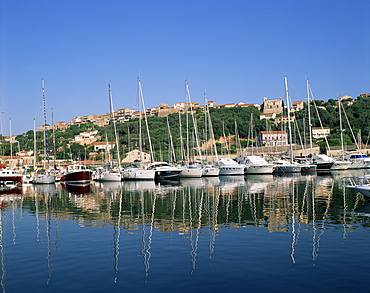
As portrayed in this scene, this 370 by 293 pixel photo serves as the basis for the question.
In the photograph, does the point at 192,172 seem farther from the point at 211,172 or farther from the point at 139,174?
the point at 139,174

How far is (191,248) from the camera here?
13.5 m

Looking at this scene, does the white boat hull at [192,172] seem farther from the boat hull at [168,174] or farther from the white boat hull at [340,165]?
the white boat hull at [340,165]

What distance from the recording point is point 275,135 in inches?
4737

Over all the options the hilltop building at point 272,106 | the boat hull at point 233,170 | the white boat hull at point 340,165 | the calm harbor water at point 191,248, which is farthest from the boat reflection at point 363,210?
the hilltop building at point 272,106

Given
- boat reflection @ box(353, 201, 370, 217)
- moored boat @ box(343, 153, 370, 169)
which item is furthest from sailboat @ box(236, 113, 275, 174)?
boat reflection @ box(353, 201, 370, 217)

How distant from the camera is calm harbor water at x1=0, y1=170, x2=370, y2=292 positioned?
1016cm

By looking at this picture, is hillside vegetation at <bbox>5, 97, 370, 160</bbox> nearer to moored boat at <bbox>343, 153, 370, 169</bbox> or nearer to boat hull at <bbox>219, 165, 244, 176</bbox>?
boat hull at <bbox>219, 165, 244, 176</bbox>

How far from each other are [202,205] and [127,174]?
26.5 metres

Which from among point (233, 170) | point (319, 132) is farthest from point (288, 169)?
point (319, 132)

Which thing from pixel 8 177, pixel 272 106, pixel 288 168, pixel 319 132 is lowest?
pixel 288 168

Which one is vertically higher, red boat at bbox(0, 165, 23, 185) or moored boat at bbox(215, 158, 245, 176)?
red boat at bbox(0, 165, 23, 185)

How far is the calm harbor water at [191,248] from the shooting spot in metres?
10.2

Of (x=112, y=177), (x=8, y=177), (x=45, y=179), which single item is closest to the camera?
(x=8, y=177)

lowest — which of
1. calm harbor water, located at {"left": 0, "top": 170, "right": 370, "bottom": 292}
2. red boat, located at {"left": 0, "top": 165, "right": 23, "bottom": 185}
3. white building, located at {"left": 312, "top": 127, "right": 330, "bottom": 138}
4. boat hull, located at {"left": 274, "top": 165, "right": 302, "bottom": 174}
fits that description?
calm harbor water, located at {"left": 0, "top": 170, "right": 370, "bottom": 292}
